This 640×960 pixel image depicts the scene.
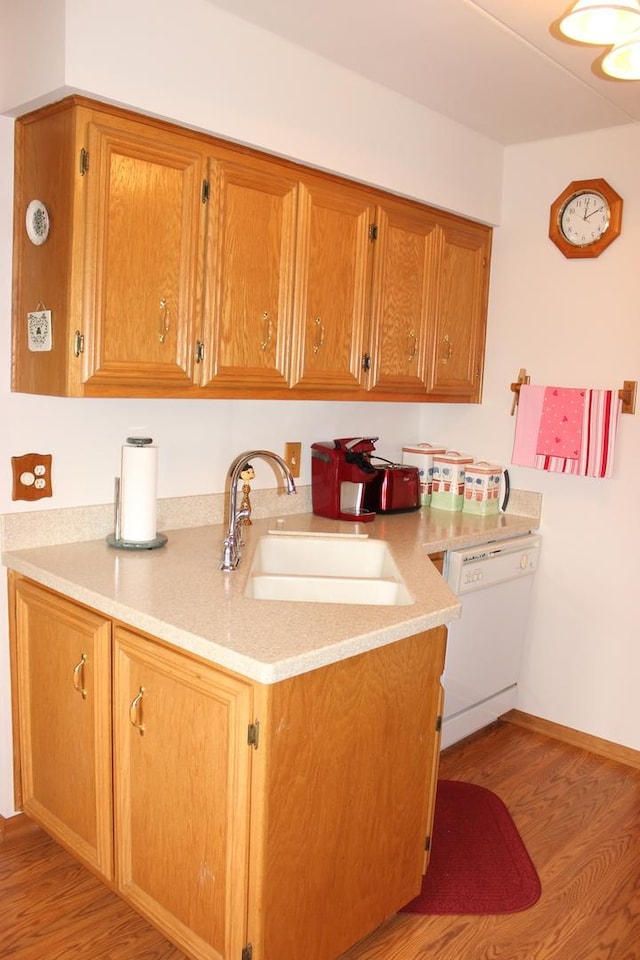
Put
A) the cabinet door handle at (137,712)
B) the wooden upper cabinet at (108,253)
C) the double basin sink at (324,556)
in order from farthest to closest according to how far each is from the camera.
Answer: the double basin sink at (324,556) < the wooden upper cabinet at (108,253) < the cabinet door handle at (137,712)

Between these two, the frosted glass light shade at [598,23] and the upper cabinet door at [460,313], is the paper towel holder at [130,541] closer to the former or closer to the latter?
the upper cabinet door at [460,313]

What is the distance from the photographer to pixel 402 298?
289cm

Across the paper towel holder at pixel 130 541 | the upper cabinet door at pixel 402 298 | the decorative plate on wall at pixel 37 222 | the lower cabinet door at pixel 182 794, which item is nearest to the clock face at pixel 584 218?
the upper cabinet door at pixel 402 298

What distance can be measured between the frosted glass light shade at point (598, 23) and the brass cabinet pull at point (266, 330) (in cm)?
111

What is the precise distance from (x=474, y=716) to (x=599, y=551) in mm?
805

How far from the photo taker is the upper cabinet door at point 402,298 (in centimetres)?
278

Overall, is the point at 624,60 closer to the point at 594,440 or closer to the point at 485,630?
the point at 594,440

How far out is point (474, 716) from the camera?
2984mm

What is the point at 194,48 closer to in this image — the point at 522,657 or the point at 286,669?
the point at 286,669

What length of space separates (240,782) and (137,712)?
375 millimetres

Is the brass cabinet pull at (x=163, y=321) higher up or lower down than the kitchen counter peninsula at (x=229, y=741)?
higher up

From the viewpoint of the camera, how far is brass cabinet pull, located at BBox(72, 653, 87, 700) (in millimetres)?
1998

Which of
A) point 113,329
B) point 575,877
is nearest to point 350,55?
point 113,329

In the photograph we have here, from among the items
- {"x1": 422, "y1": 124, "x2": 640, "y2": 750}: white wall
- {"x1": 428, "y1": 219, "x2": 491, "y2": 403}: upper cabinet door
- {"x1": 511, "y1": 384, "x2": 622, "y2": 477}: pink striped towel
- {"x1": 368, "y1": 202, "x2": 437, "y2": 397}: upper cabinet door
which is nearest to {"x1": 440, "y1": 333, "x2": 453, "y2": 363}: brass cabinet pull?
{"x1": 428, "y1": 219, "x2": 491, "y2": 403}: upper cabinet door
